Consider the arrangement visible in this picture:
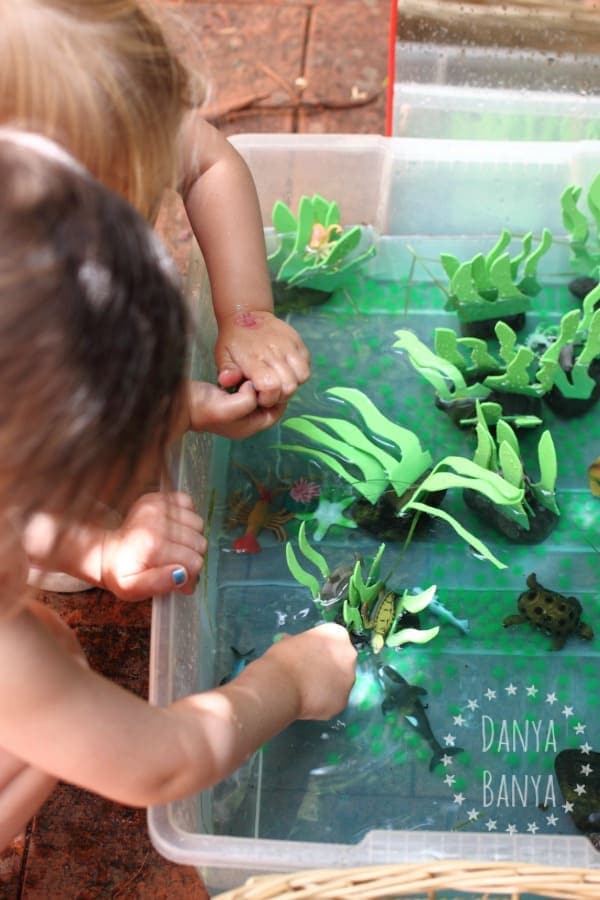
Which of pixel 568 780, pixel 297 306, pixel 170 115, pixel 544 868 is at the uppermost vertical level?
pixel 170 115

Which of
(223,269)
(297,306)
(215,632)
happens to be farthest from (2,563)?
(297,306)

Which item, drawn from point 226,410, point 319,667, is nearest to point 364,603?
point 319,667

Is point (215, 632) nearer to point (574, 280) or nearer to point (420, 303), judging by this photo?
point (420, 303)

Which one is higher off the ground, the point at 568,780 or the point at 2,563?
the point at 2,563

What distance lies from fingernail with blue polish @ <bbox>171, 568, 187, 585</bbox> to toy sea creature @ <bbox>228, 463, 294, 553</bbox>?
0.63 feet

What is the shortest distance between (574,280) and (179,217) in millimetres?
567

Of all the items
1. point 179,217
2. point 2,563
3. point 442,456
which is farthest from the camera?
point 179,217

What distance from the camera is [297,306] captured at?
1210mm

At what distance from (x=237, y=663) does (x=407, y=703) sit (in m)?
0.16

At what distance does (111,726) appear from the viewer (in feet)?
2.13

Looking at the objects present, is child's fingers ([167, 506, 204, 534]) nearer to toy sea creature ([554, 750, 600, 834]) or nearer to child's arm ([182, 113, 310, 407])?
child's arm ([182, 113, 310, 407])

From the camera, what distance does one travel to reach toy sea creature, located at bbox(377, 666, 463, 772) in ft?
2.96

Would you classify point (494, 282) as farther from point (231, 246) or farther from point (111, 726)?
point (111, 726)

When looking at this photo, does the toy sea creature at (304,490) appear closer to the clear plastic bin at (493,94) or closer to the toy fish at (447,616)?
the toy fish at (447,616)
